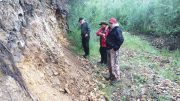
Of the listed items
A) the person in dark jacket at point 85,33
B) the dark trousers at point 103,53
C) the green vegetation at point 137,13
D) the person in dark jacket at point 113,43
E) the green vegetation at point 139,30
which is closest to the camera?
the person in dark jacket at point 113,43

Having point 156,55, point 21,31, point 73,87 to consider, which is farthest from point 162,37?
point 21,31

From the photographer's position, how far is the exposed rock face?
5.71 metres

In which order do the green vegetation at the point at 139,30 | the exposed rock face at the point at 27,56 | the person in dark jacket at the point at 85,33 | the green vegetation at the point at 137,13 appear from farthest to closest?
the green vegetation at the point at 137,13, the person in dark jacket at the point at 85,33, the green vegetation at the point at 139,30, the exposed rock face at the point at 27,56

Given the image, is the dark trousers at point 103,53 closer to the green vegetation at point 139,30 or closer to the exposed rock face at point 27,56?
the green vegetation at point 139,30

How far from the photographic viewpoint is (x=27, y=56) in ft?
22.7

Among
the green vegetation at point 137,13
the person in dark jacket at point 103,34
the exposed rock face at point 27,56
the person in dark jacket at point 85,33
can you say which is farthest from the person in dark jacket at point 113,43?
the green vegetation at point 137,13

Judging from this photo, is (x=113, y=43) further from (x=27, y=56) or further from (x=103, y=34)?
(x=27, y=56)

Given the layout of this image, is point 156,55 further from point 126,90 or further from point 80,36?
point 126,90

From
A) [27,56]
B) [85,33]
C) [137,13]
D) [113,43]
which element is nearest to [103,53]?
[85,33]

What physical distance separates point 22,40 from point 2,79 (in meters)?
1.52

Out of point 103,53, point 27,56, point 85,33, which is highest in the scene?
point 27,56

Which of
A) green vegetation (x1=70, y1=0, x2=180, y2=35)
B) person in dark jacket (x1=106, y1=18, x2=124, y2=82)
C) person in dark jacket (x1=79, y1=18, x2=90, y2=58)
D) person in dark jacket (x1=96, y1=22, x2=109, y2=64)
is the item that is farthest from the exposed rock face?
green vegetation (x1=70, y1=0, x2=180, y2=35)

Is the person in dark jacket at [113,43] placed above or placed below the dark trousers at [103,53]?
above

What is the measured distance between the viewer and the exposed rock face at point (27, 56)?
5715mm
